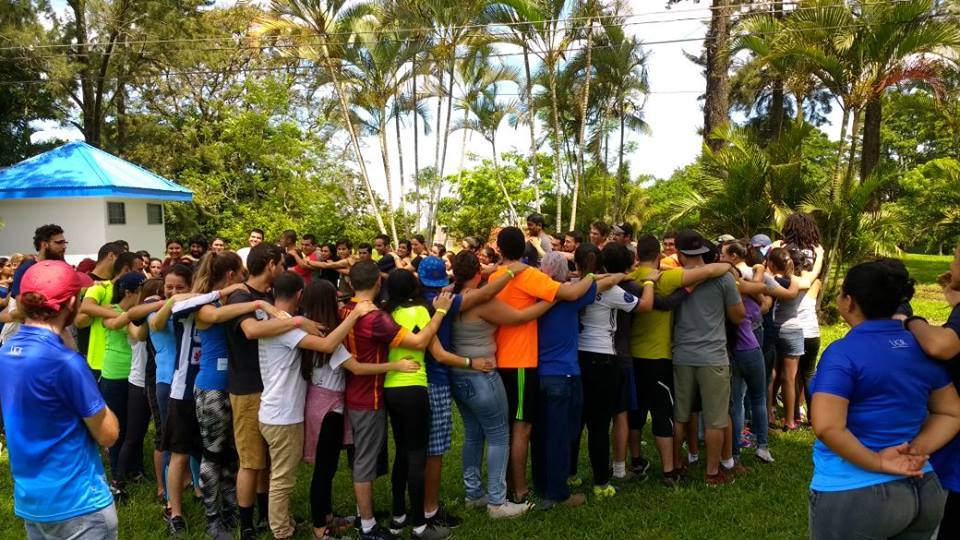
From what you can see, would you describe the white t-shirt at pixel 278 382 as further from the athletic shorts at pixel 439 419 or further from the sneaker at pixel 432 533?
the sneaker at pixel 432 533

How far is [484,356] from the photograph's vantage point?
4500 mm

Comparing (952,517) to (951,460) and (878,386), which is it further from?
(878,386)

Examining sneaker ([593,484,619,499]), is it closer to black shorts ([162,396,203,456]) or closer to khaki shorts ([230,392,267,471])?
khaki shorts ([230,392,267,471])

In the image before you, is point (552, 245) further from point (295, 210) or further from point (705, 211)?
point (295, 210)

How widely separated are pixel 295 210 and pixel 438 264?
1779 centimetres

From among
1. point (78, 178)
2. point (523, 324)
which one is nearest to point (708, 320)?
point (523, 324)

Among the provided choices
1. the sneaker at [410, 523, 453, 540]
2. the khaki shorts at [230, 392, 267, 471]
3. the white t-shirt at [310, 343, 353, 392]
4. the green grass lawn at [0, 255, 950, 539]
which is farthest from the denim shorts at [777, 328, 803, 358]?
the khaki shorts at [230, 392, 267, 471]

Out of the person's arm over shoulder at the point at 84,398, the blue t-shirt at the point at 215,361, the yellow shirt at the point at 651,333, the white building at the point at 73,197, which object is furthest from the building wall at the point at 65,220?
the person's arm over shoulder at the point at 84,398

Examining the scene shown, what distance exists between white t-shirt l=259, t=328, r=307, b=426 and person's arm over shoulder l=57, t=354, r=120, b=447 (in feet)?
4.60

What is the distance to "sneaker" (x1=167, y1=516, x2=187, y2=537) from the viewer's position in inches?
178

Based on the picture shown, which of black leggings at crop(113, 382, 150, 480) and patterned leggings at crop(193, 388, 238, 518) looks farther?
black leggings at crop(113, 382, 150, 480)

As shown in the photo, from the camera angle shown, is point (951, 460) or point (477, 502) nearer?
point (951, 460)

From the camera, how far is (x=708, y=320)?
489 cm

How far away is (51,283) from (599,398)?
3.53 m
